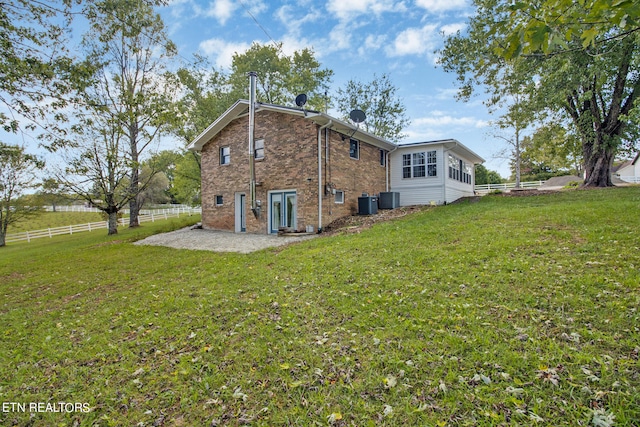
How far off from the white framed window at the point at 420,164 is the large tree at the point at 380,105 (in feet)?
41.8

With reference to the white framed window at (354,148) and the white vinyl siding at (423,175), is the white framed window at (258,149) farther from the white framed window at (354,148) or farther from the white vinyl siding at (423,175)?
the white vinyl siding at (423,175)

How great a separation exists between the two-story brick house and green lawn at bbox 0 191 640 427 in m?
6.53

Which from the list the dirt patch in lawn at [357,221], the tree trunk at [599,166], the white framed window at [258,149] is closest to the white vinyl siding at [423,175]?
the dirt patch in lawn at [357,221]

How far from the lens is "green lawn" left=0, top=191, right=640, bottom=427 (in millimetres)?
2703

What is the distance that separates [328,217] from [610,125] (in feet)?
53.0

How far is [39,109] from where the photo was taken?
23.9 ft

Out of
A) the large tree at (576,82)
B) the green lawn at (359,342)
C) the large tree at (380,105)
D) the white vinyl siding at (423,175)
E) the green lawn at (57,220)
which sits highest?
the large tree at (380,105)

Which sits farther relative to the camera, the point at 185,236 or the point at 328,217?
the point at 185,236

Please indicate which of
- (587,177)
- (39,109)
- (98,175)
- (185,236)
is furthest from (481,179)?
(39,109)

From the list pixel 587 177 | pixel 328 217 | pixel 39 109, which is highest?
pixel 39 109

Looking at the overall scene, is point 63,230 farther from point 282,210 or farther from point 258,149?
point 282,210

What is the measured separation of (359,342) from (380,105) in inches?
1189

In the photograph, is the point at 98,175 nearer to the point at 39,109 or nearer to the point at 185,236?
the point at 185,236

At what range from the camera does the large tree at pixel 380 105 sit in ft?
99.3
